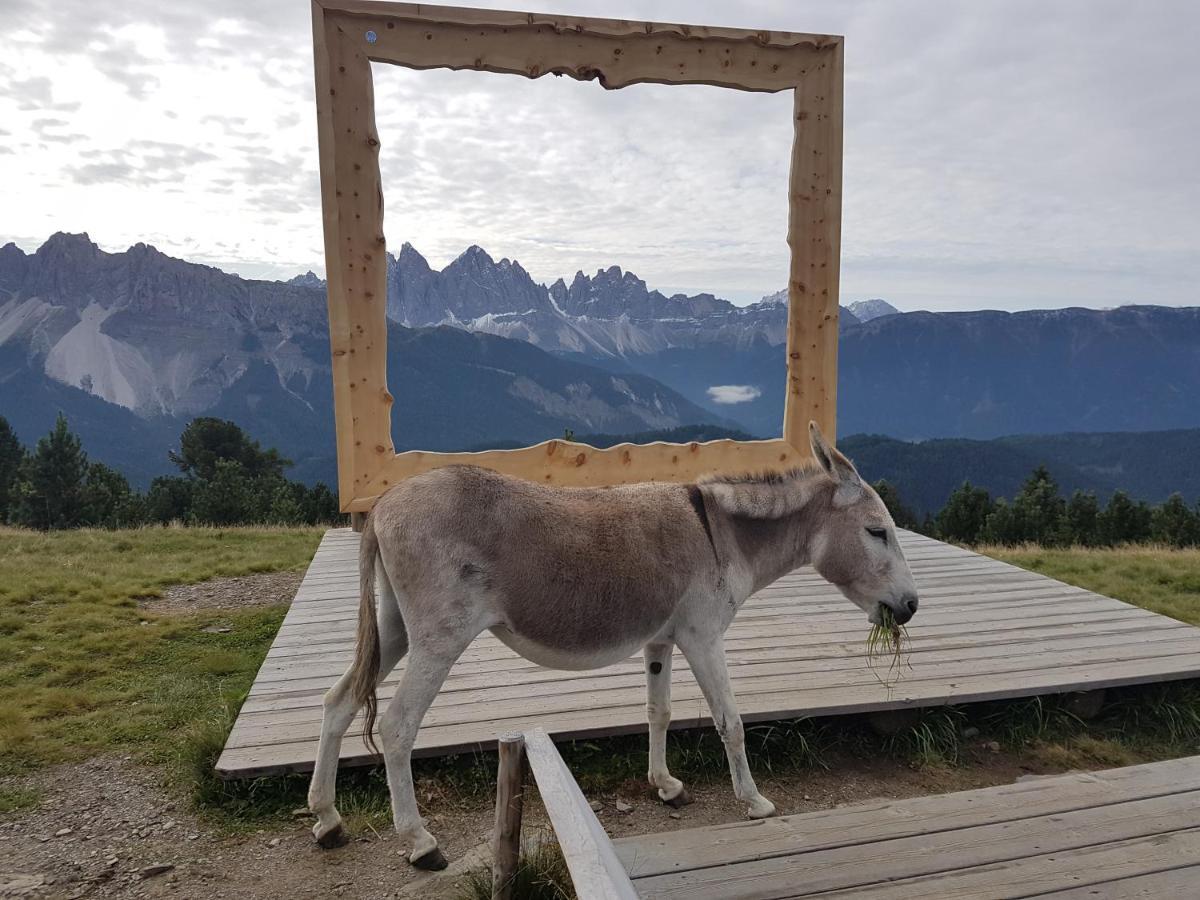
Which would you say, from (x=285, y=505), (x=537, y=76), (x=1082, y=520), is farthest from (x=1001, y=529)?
(x=537, y=76)

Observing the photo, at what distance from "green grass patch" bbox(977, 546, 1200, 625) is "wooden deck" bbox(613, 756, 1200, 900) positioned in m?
6.39

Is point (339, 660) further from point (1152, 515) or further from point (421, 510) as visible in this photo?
point (1152, 515)

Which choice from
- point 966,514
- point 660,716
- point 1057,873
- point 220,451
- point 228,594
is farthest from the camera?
point 220,451

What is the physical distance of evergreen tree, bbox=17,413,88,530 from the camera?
29.9 meters

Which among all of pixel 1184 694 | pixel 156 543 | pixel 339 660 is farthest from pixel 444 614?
pixel 156 543

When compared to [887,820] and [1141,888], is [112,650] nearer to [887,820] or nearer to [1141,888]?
[887,820]

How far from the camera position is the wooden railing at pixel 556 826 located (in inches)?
97.8

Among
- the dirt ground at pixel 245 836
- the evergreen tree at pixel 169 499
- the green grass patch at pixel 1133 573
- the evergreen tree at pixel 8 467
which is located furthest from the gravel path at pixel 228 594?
the evergreen tree at pixel 8 467

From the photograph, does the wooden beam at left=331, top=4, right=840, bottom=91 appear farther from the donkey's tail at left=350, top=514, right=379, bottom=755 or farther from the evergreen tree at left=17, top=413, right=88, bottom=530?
the evergreen tree at left=17, top=413, right=88, bottom=530

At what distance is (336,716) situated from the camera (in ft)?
13.5

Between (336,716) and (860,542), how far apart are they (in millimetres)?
3098

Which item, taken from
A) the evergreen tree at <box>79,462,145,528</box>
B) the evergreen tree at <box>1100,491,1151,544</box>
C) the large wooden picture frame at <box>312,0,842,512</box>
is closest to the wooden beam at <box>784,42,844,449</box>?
the large wooden picture frame at <box>312,0,842,512</box>

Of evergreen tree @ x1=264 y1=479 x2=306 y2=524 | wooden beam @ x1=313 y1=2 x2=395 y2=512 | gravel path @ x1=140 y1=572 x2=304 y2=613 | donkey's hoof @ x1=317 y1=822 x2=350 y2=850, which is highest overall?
wooden beam @ x1=313 y1=2 x2=395 y2=512

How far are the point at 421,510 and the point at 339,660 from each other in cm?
299
